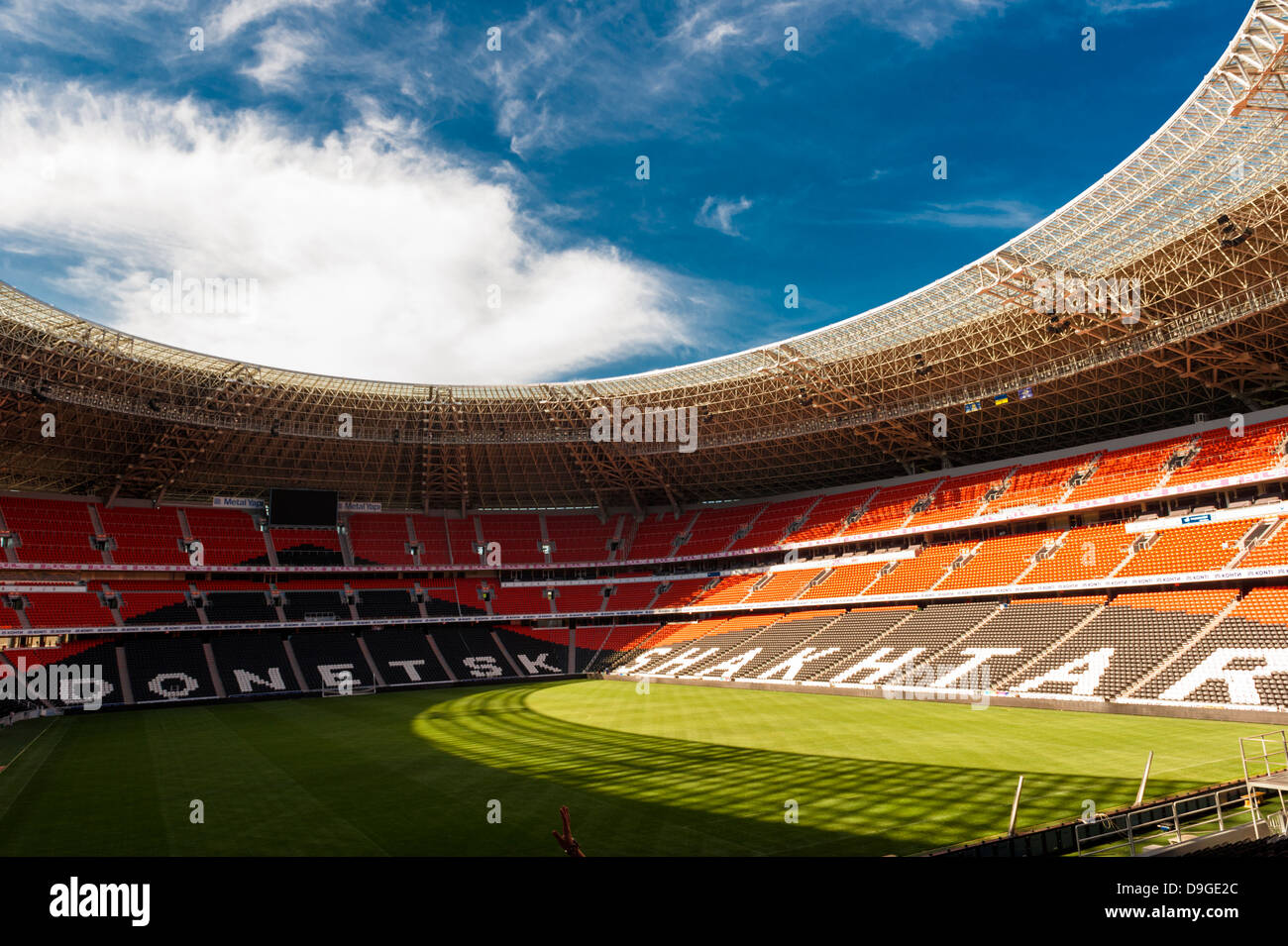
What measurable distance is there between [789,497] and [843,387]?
18.1 metres

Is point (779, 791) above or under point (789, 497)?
under

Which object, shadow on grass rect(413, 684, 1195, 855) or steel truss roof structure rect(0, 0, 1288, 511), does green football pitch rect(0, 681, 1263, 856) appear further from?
steel truss roof structure rect(0, 0, 1288, 511)

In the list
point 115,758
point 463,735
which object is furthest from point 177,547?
point 463,735

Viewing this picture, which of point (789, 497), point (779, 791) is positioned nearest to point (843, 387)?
point (789, 497)

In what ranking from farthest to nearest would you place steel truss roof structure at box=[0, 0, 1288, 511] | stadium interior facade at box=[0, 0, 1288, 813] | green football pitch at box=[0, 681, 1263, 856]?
stadium interior facade at box=[0, 0, 1288, 813], steel truss roof structure at box=[0, 0, 1288, 511], green football pitch at box=[0, 681, 1263, 856]

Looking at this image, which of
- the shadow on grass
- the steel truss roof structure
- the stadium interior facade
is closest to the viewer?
the shadow on grass

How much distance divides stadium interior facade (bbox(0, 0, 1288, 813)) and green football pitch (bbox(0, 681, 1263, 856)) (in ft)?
26.6

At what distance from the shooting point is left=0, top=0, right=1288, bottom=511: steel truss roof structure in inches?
1175

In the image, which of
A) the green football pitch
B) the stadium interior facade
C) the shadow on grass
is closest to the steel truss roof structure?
the stadium interior facade

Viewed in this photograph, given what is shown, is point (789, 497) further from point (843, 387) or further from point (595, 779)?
point (595, 779)

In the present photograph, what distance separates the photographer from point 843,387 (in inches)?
1882

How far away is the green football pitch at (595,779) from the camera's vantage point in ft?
47.3

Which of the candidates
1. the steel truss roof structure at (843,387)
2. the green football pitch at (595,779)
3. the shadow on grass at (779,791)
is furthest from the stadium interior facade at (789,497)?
the shadow on grass at (779,791)

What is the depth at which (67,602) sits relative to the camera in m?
47.1
